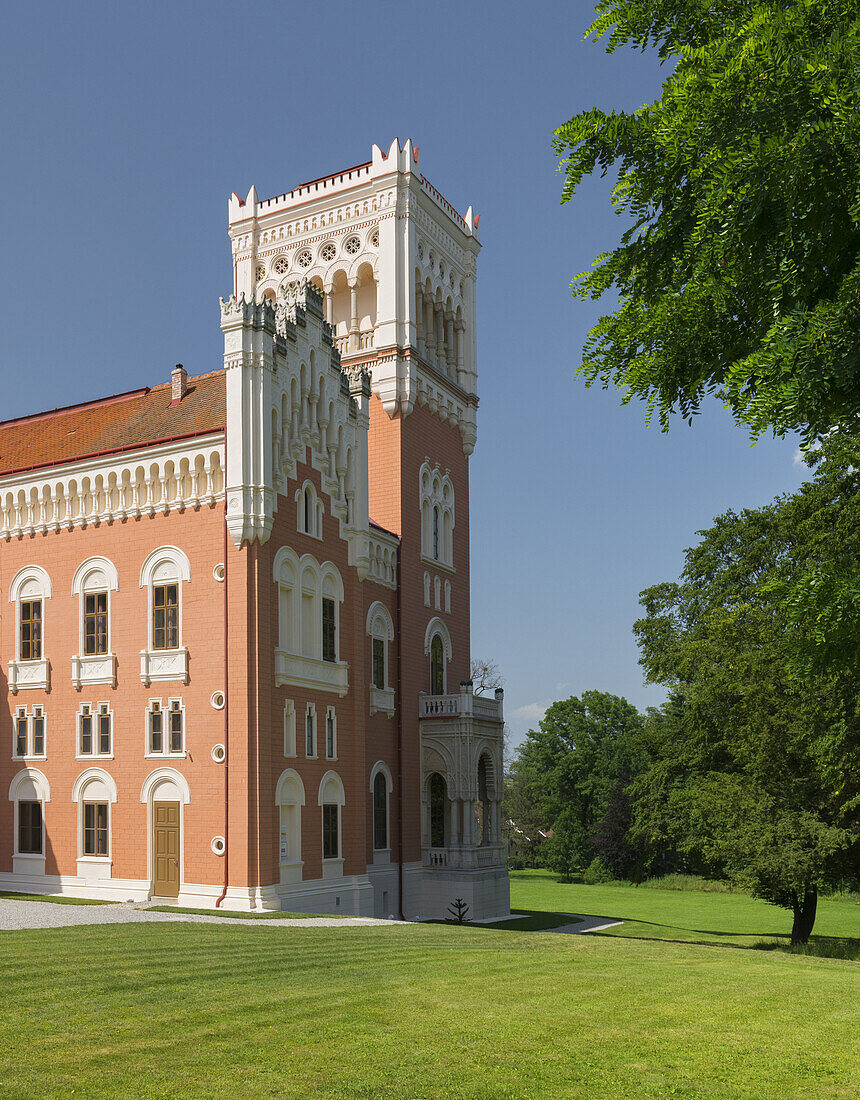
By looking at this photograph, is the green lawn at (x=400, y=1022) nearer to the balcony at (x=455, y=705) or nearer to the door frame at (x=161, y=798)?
the door frame at (x=161, y=798)

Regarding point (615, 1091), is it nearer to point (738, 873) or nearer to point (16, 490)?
point (738, 873)

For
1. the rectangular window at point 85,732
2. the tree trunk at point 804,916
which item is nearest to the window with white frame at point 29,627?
the rectangular window at point 85,732

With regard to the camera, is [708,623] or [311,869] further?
[708,623]

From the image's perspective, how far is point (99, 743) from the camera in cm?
3334

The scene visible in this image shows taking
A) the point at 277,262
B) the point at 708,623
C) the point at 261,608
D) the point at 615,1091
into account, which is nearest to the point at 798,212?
the point at 615,1091

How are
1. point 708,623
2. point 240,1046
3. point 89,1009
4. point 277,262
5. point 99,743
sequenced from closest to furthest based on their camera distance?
point 240,1046, point 89,1009, point 99,743, point 708,623, point 277,262

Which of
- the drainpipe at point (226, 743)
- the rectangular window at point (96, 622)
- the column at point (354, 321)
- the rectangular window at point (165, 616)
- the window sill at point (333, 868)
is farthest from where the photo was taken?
the column at point (354, 321)

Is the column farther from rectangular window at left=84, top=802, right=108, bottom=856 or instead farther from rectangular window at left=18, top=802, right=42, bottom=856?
rectangular window at left=18, top=802, right=42, bottom=856

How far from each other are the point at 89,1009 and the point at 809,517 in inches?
992

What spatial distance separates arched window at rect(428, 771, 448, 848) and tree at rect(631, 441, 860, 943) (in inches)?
Answer: 330

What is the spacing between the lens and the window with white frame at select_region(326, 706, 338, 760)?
3466 centimetres

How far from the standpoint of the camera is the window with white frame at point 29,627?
115 ft

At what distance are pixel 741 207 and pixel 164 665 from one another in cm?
2549

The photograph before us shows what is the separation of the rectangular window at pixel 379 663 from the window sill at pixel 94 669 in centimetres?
966
